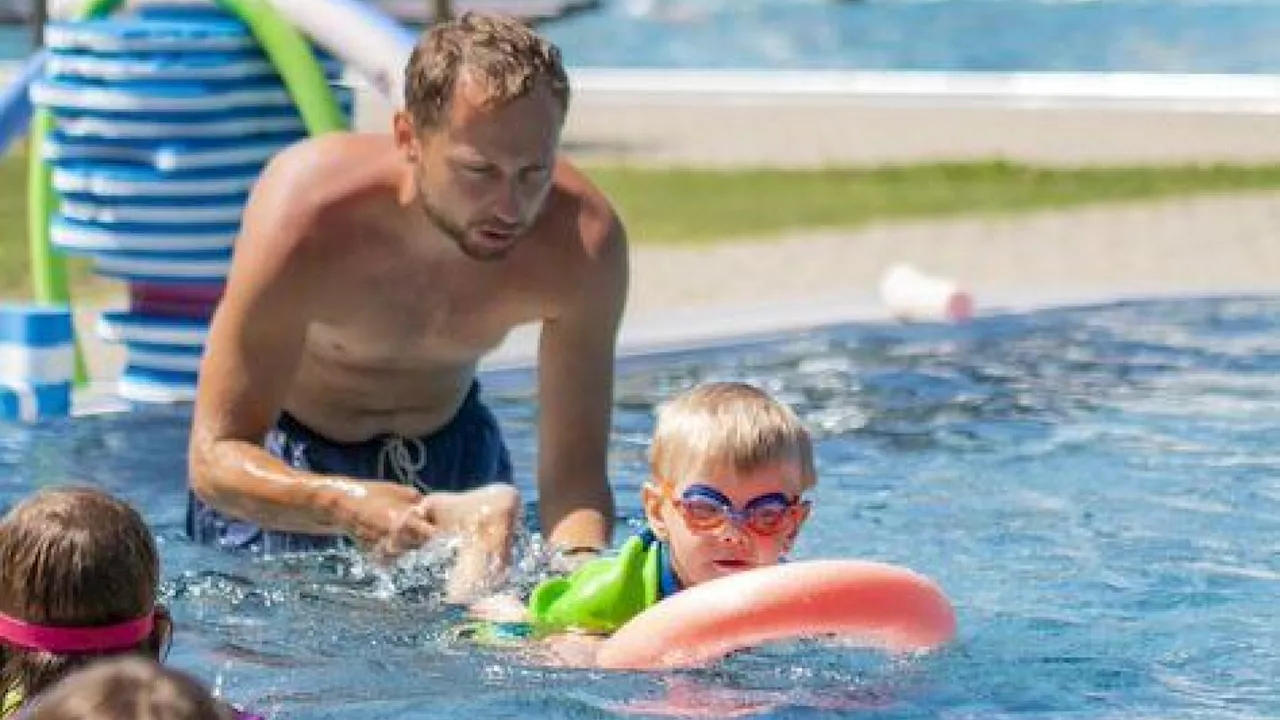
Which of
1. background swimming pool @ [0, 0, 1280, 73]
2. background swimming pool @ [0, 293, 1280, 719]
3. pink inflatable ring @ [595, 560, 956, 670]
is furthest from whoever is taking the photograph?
background swimming pool @ [0, 0, 1280, 73]

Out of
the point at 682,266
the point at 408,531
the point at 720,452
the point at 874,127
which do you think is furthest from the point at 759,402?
the point at 874,127

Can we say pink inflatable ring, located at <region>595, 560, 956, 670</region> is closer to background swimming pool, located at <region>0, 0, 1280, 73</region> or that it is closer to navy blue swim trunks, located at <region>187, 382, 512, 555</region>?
navy blue swim trunks, located at <region>187, 382, 512, 555</region>

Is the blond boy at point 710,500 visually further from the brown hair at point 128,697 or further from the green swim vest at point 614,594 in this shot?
the brown hair at point 128,697

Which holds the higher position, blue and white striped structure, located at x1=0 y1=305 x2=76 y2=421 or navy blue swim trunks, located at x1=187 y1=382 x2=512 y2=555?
navy blue swim trunks, located at x1=187 y1=382 x2=512 y2=555

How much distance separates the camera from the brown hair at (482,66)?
4.90 metres

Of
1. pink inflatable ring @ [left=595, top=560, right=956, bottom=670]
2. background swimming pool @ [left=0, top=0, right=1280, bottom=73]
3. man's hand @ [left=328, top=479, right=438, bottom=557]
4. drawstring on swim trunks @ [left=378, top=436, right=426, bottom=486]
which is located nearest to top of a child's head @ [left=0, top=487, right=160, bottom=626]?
pink inflatable ring @ [left=595, top=560, right=956, bottom=670]

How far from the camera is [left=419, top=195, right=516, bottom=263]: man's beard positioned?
506 centimetres

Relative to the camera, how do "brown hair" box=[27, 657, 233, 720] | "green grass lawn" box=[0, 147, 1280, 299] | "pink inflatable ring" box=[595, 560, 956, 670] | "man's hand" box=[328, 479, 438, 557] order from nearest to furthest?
"brown hair" box=[27, 657, 233, 720]
"pink inflatable ring" box=[595, 560, 956, 670]
"man's hand" box=[328, 479, 438, 557]
"green grass lawn" box=[0, 147, 1280, 299]

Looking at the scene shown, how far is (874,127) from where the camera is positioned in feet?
58.8

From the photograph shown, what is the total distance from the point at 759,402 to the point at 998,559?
1.74m

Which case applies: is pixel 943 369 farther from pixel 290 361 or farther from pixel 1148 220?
pixel 1148 220

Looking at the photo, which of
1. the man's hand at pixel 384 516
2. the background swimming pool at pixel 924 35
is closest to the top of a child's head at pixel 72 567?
the man's hand at pixel 384 516

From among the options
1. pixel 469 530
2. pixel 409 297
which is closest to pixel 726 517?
Result: pixel 469 530

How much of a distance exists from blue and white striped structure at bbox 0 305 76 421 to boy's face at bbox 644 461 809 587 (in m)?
3.32
